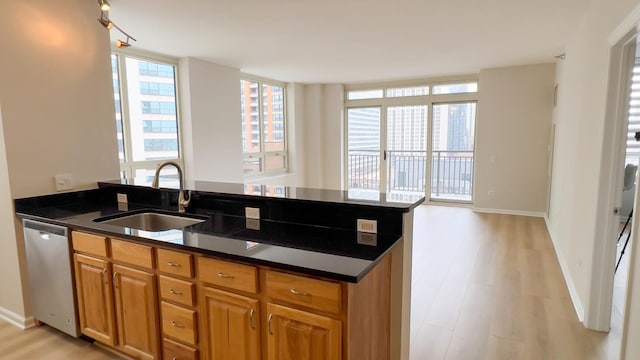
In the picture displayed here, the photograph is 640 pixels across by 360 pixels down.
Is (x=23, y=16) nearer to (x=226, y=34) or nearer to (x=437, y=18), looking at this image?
(x=226, y=34)

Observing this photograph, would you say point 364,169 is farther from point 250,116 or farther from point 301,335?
point 301,335

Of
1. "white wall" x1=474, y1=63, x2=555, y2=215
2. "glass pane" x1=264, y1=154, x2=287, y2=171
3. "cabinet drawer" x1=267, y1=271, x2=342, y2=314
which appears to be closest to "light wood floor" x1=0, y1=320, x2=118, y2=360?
"cabinet drawer" x1=267, y1=271, x2=342, y2=314

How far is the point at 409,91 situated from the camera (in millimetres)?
7523

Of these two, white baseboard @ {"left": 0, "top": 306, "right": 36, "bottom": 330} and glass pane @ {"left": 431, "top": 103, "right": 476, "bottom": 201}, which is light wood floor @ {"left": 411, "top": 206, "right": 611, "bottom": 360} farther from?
white baseboard @ {"left": 0, "top": 306, "right": 36, "bottom": 330}

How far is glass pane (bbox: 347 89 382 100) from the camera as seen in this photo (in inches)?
310

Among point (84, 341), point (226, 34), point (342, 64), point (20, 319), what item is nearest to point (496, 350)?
point (84, 341)

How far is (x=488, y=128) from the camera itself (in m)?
6.39

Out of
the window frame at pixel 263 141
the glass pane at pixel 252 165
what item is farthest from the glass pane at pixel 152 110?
the glass pane at pixel 252 165

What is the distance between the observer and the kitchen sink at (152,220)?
2559 millimetres

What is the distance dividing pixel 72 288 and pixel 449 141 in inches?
263

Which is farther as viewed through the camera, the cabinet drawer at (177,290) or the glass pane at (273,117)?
the glass pane at (273,117)

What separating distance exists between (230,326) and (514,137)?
19.8 feet

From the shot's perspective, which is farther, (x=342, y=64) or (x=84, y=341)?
(x=342, y=64)

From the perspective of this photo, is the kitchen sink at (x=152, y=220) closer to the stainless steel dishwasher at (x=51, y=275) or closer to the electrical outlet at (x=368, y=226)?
the stainless steel dishwasher at (x=51, y=275)
